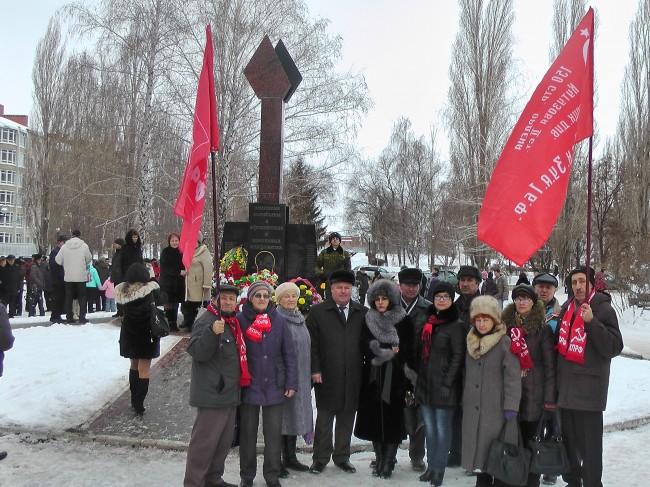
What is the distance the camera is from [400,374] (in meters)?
4.84

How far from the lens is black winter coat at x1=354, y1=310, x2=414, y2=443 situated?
15.8 ft

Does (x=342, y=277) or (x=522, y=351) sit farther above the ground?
(x=342, y=277)

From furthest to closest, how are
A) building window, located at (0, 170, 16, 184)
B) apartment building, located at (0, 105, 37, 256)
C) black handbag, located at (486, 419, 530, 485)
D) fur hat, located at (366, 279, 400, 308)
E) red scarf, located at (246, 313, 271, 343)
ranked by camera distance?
building window, located at (0, 170, 16, 184) → apartment building, located at (0, 105, 37, 256) → fur hat, located at (366, 279, 400, 308) → red scarf, located at (246, 313, 271, 343) → black handbag, located at (486, 419, 530, 485)

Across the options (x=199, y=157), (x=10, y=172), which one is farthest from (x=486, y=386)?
(x=10, y=172)

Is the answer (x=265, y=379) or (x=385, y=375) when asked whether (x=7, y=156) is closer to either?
(x=265, y=379)

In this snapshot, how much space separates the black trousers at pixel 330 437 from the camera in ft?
16.2

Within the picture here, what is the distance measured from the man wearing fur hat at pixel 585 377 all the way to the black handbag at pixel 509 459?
0.38m

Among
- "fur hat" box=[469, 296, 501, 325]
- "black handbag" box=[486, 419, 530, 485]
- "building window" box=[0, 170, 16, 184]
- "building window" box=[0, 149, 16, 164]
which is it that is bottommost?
"black handbag" box=[486, 419, 530, 485]

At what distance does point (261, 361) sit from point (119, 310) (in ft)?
23.9

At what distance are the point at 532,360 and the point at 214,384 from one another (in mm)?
2395

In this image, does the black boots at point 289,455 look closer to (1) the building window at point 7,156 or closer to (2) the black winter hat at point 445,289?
(2) the black winter hat at point 445,289

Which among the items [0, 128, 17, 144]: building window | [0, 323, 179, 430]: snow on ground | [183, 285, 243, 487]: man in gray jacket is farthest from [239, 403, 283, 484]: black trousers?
[0, 128, 17, 144]: building window

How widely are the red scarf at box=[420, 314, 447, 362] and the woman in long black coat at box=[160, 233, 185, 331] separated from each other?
5.79 meters

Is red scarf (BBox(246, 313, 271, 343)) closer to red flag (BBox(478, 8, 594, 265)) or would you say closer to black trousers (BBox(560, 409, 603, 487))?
red flag (BBox(478, 8, 594, 265))
